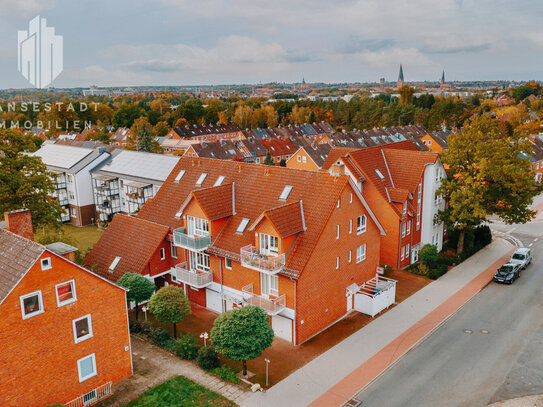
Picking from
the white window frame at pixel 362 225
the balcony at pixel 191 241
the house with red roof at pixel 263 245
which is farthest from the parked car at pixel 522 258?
the balcony at pixel 191 241

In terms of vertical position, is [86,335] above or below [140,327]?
above

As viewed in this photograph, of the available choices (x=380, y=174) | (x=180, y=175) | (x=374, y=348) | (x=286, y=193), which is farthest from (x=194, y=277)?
(x=380, y=174)

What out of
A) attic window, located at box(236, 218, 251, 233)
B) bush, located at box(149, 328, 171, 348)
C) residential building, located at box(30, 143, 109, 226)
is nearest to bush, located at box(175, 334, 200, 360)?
bush, located at box(149, 328, 171, 348)

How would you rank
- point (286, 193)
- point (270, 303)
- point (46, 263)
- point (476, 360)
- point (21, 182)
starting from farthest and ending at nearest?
point (21, 182), point (286, 193), point (270, 303), point (476, 360), point (46, 263)

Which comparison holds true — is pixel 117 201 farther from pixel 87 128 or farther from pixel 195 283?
pixel 87 128

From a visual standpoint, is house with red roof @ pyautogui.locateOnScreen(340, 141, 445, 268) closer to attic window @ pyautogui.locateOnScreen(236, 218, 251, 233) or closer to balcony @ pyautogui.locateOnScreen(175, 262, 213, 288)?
attic window @ pyautogui.locateOnScreen(236, 218, 251, 233)

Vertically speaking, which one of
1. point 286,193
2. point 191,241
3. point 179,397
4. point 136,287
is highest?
point 286,193

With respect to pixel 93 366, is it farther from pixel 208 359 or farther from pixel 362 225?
pixel 362 225
